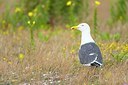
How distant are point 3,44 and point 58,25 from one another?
4.21m

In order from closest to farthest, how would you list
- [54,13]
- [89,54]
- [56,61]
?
[89,54] < [56,61] < [54,13]

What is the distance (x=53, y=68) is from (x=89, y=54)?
0.80 m

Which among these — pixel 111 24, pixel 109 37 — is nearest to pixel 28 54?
pixel 109 37

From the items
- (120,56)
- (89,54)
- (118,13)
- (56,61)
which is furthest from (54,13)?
(89,54)

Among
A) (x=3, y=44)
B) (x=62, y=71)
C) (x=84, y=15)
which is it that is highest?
(x=84, y=15)

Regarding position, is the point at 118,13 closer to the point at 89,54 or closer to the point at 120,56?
the point at 120,56

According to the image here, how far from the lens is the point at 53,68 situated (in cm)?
788

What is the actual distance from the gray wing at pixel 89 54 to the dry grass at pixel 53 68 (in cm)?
21

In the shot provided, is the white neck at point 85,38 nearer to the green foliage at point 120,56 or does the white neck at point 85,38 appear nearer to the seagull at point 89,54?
the seagull at point 89,54

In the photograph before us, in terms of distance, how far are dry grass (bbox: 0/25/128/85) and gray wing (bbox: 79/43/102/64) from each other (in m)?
0.21

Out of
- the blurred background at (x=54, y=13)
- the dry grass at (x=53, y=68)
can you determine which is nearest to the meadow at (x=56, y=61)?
the dry grass at (x=53, y=68)

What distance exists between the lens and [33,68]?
25.6 feet

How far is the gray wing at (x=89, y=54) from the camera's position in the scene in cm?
727

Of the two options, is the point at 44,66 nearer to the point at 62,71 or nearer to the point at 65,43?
the point at 62,71
